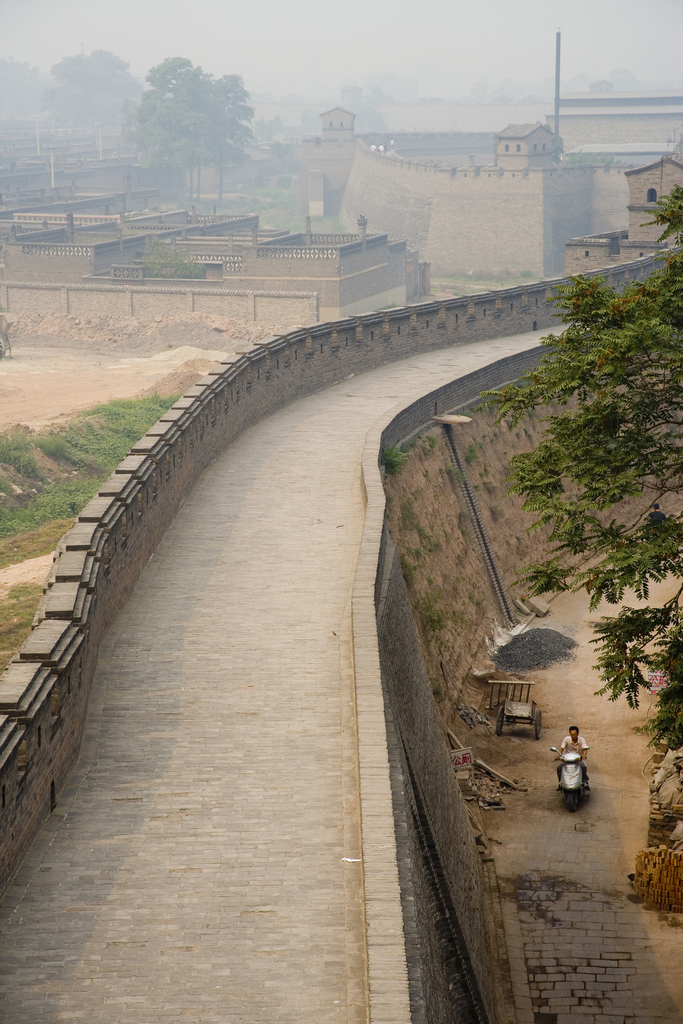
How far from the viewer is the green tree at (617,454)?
374 inches

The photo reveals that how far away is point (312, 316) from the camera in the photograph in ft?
157

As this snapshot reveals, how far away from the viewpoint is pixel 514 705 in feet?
53.3

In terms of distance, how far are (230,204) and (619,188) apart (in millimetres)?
47776

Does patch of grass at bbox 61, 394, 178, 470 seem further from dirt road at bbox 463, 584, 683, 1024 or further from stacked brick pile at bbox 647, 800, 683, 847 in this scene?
stacked brick pile at bbox 647, 800, 683, 847

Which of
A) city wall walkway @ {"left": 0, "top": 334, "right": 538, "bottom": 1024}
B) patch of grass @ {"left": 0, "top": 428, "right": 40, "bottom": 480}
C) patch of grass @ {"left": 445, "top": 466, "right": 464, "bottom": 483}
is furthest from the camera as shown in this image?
patch of grass @ {"left": 0, "top": 428, "right": 40, "bottom": 480}

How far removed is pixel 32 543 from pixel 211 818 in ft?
49.3

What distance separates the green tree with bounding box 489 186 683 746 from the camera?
9500 mm

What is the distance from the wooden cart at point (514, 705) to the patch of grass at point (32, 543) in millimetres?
9140

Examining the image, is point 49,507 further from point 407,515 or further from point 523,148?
point 523,148

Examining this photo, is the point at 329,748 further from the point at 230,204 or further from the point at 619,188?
the point at 230,204

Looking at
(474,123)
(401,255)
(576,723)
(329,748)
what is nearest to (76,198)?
(401,255)

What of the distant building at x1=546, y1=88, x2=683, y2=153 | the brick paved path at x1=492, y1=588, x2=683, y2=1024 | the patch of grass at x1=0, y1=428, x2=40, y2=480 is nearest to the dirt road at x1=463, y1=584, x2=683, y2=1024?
the brick paved path at x1=492, y1=588, x2=683, y2=1024

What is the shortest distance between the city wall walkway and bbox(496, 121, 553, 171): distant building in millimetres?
61143

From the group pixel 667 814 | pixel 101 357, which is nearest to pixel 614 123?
pixel 101 357
